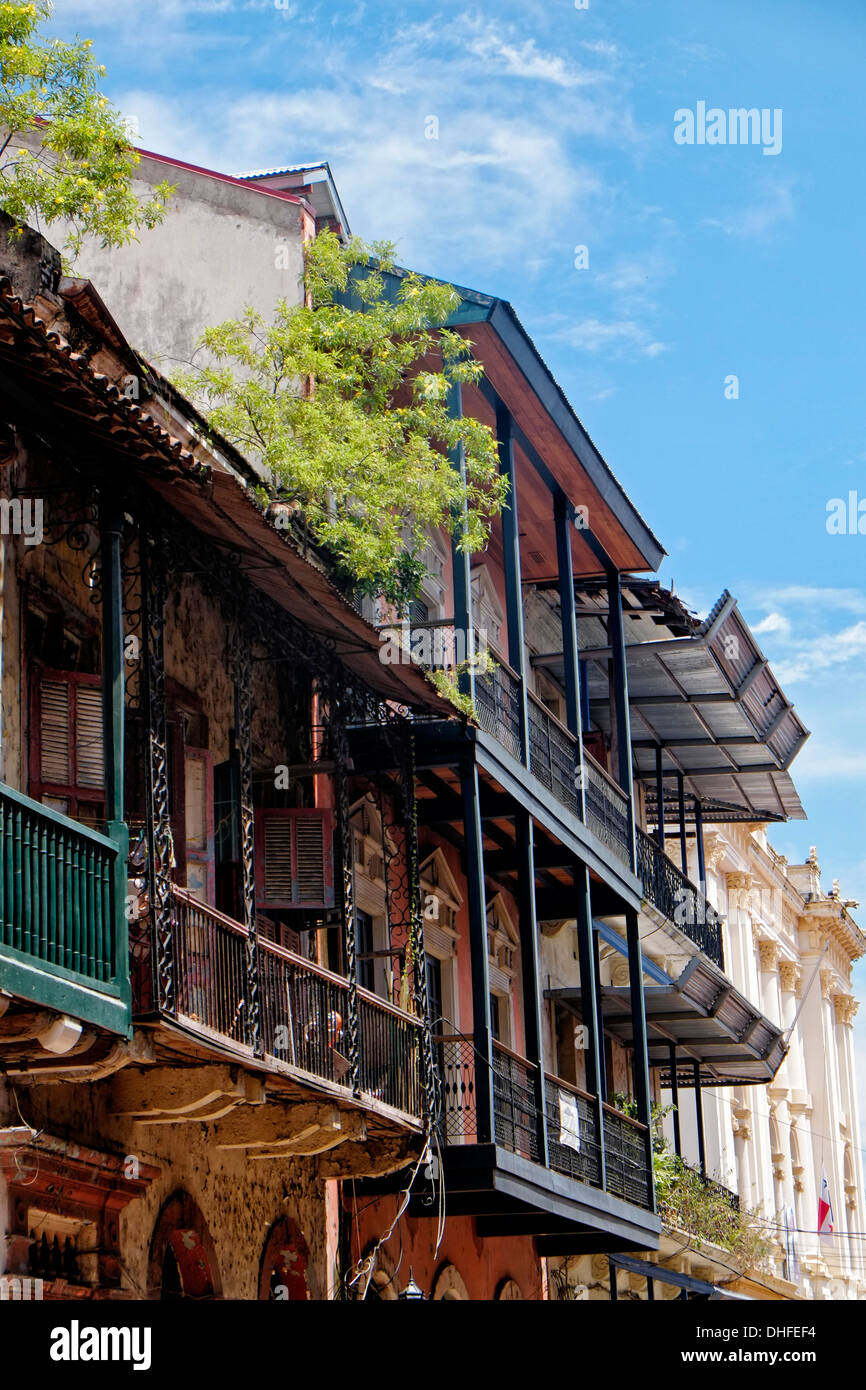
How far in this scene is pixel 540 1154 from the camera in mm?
16172

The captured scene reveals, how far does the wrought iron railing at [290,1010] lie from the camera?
36.4ft

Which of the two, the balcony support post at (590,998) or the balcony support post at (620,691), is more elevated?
the balcony support post at (620,691)

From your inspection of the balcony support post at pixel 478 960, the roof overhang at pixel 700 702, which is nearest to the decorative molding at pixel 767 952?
the roof overhang at pixel 700 702

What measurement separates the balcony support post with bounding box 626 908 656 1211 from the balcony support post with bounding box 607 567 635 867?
74 cm

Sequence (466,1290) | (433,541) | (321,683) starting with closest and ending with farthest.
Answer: (321,683) < (466,1290) < (433,541)

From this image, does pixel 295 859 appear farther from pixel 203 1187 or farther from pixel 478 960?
pixel 203 1187

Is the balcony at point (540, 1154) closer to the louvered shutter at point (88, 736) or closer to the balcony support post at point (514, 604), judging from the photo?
the balcony support post at point (514, 604)

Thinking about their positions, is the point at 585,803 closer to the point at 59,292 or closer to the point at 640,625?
the point at 640,625

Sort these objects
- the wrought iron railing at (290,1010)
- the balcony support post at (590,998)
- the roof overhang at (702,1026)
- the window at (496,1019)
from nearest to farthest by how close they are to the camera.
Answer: the wrought iron railing at (290,1010) < the balcony support post at (590,998) < the window at (496,1019) < the roof overhang at (702,1026)

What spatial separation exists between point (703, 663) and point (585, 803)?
424 centimetres

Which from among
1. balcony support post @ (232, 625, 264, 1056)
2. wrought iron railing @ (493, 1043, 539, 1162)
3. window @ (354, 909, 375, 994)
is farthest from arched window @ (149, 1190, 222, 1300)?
window @ (354, 909, 375, 994)

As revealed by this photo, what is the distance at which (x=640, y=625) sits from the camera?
76.2 ft

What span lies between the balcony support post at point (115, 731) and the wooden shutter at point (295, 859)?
378cm
